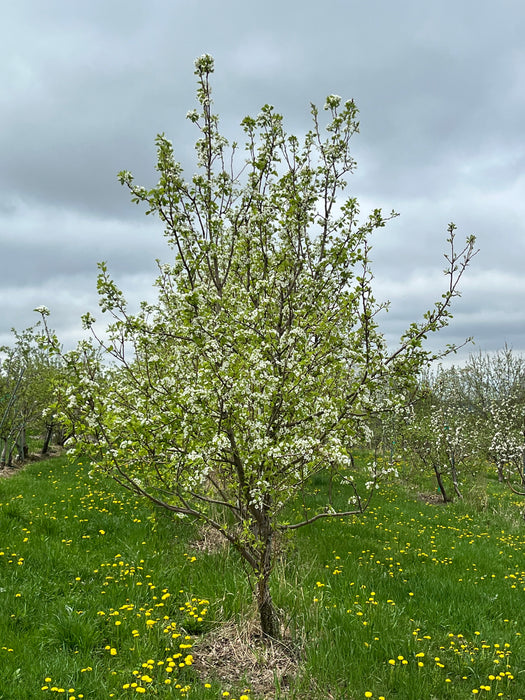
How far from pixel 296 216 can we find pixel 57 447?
23378mm

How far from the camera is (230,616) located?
521 centimetres

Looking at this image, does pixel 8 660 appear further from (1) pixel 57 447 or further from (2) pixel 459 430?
(1) pixel 57 447

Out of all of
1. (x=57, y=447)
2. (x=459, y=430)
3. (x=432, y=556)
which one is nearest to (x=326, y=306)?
(x=432, y=556)

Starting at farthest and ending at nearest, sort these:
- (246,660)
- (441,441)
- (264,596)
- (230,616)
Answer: (441,441), (230,616), (264,596), (246,660)

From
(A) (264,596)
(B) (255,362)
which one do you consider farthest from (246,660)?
(B) (255,362)

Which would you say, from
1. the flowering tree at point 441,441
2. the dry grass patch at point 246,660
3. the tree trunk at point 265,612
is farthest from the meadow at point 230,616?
the flowering tree at point 441,441

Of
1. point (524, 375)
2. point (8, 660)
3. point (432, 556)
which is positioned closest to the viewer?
point (8, 660)

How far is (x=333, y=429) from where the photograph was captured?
4.68 m

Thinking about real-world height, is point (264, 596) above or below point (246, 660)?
above

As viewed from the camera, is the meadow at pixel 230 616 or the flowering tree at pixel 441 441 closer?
the meadow at pixel 230 616

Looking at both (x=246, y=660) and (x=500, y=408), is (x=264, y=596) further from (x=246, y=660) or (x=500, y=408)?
(x=500, y=408)

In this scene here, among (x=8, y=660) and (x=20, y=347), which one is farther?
(x=20, y=347)

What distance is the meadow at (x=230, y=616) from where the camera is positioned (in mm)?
4113

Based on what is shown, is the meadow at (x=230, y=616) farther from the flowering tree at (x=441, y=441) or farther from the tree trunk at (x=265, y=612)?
the flowering tree at (x=441, y=441)
